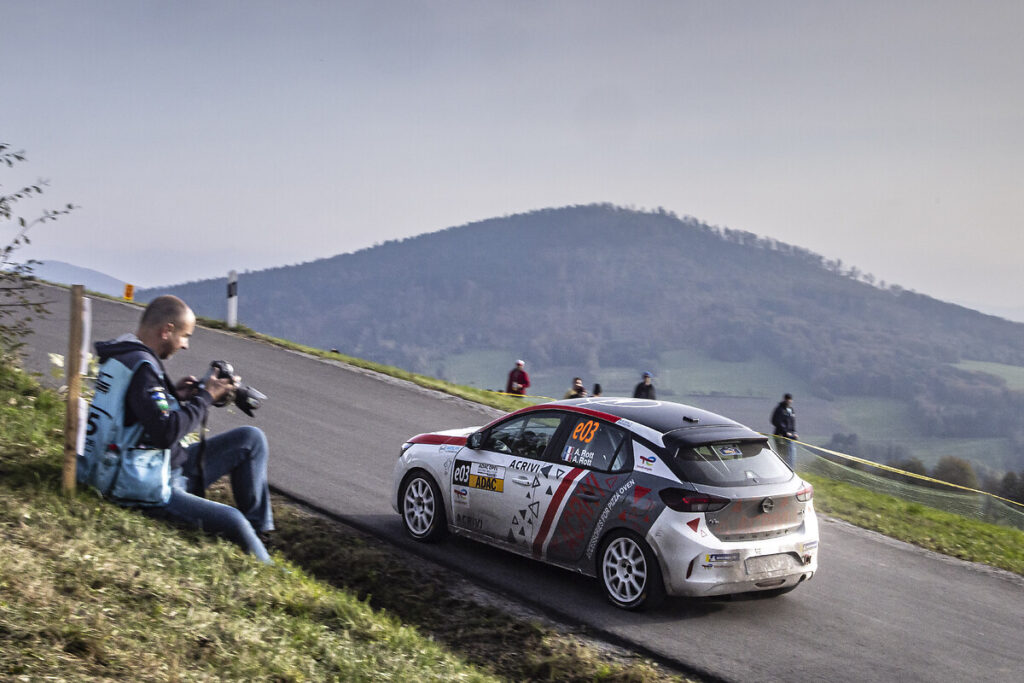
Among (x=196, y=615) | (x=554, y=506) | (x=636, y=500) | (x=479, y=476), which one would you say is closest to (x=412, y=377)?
(x=479, y=476)

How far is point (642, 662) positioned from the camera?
6434 millimetres

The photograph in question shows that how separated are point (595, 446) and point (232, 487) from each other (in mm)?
2954

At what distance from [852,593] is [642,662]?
10.7ft

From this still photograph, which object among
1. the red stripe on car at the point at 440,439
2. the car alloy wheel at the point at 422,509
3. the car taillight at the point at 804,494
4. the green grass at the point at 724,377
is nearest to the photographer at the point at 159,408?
the car alloy wheel at the point at 422,509

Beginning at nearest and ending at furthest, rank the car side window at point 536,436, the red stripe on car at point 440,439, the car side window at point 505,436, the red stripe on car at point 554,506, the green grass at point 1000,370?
the red stripe on car at point 554,506 < the car side window at point 536,436 < the car side window at point 505,436 < the red stripe on car at point 440,439 < the green grass at point 1000,370

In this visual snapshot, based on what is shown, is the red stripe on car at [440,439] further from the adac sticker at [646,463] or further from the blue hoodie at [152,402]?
the blue hoodie at [152,402]

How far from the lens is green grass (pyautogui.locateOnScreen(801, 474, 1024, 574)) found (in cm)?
1151

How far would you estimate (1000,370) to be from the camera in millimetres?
183250

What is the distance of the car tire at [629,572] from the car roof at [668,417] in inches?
36.5

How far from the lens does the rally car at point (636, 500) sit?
7.13m

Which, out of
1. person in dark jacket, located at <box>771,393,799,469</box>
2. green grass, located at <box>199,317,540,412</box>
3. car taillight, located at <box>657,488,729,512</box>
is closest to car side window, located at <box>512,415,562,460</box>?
car taillight, located at <box>657,488,729,512</box>

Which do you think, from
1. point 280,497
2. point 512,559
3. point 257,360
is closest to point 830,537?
point 512,559

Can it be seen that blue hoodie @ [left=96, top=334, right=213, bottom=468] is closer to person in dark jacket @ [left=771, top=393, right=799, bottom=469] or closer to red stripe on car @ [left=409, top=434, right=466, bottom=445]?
red stripe on car @ [left=409, top=434, right=466, bottom=445]

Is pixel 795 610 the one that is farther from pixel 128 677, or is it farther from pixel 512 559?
pixel 128 677
